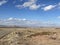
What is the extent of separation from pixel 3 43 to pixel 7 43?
0.76m

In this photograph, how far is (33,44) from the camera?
33312 millimetres

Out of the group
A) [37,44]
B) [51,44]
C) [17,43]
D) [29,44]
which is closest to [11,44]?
[17,43]

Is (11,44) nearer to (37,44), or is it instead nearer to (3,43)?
(3,43)

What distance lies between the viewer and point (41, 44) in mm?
33625

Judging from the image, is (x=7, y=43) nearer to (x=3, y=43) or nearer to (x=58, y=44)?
(x=3, y=43)

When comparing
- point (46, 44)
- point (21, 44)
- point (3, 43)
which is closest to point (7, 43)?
point (3, 43)

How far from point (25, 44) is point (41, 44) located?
410 cm

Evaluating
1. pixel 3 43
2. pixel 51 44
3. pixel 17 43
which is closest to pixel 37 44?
pixel 51 44

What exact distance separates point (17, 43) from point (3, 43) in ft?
8.72

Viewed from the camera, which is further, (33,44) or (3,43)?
(33,44)

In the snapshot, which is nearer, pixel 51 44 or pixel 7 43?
pixel 7 43

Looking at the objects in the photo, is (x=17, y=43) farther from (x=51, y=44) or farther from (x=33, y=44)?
(x=51, y=44)

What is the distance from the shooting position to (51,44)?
1332 inches

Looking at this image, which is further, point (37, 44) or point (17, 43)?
point (37, 44)
